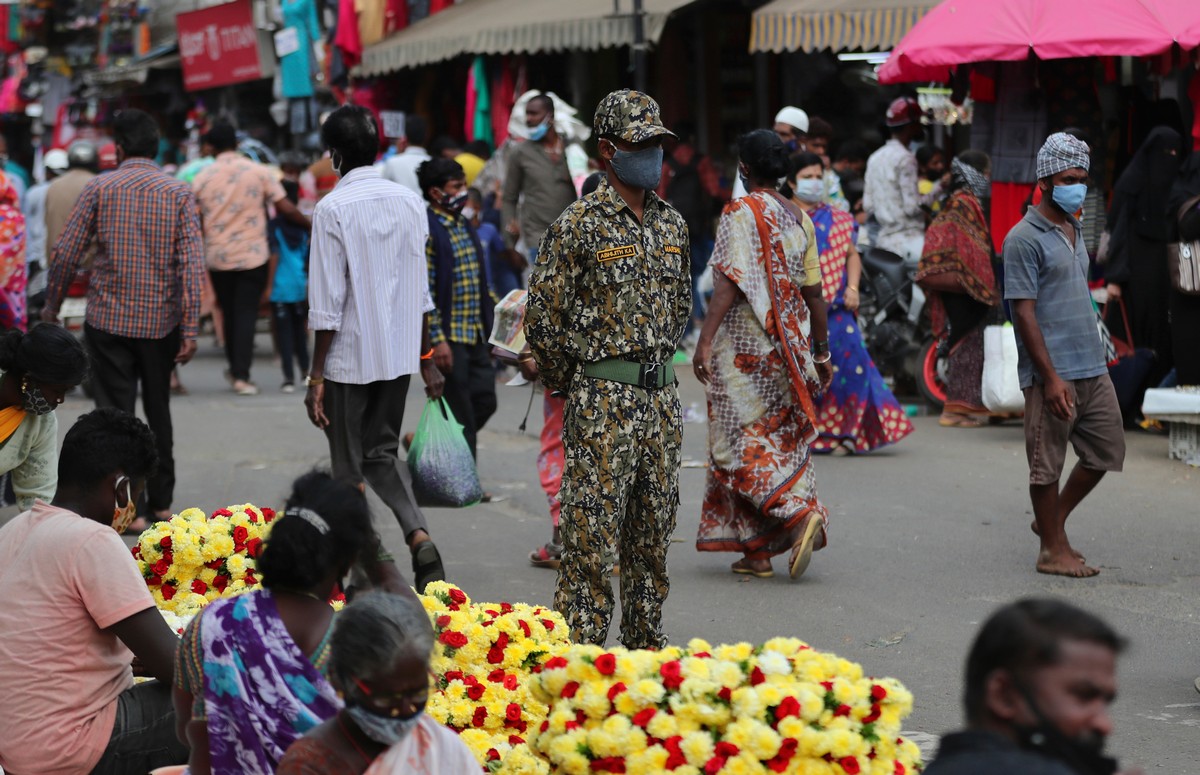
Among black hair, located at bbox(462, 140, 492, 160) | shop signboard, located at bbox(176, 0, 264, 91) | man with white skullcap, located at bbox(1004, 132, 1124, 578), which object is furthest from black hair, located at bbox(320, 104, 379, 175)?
shop signboard, located at bbox(176, 0, 264, 91)

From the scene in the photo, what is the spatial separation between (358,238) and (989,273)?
5.49 meters

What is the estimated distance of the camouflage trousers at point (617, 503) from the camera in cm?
532

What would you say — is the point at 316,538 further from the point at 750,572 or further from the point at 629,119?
the point at 750,572

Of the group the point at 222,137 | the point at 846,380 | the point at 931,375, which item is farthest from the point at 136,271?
the point at 931,375

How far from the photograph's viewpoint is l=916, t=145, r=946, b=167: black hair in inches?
538

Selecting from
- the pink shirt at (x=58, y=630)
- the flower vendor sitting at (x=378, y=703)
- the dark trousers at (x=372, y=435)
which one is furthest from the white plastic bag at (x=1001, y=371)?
the flower vendor sitting at (x=378, y=703)

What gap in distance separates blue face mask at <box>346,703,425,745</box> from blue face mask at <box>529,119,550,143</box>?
9.85 m

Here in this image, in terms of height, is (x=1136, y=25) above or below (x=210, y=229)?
above

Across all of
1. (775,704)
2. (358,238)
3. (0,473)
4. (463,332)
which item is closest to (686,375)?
(463,332)

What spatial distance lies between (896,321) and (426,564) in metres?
6.18

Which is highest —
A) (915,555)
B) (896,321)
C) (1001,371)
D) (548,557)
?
(896,321)

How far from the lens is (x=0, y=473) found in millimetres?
5535

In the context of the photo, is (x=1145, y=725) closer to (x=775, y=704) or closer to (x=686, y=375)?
(x=775, y=704)

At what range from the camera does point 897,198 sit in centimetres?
1287
